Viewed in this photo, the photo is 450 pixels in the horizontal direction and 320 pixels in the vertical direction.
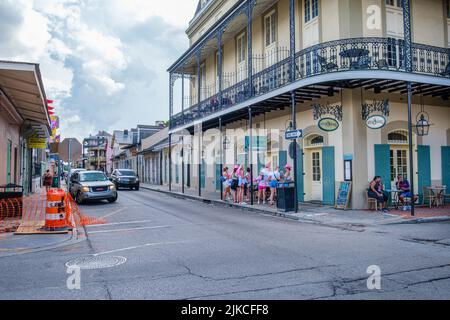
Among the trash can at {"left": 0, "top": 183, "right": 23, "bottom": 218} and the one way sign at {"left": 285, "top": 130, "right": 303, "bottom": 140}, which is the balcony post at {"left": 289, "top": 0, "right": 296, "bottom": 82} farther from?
the trash can at {"left": 0, "top": 183, "right": 23, "bottom": 218}

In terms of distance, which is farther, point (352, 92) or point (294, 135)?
point (352, 92)

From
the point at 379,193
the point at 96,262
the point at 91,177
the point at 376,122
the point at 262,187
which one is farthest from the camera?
the point at 91,177

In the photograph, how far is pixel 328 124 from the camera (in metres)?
13.9

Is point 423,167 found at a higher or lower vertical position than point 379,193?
higher

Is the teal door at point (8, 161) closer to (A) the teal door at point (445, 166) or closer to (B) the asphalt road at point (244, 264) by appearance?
(B) the asphalt road at point (244, 264)

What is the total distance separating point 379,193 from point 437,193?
3.51 meters

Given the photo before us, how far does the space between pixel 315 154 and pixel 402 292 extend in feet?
37.5

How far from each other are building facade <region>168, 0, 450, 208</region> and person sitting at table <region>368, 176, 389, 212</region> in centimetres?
47

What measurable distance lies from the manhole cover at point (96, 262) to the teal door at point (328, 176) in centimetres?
966

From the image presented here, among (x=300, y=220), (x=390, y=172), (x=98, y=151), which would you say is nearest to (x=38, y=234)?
(x=300, y=220)

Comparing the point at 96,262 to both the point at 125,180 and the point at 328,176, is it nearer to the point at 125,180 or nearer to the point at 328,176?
the point at 328,176

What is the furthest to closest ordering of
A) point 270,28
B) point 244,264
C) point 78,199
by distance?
1. point 270,28
2. point 78,199
3. point 244,264

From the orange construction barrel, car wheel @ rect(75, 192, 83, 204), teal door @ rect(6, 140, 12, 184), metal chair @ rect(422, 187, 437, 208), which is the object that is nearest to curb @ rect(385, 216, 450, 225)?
metal chair @ rect(422, 187, 437, 208)

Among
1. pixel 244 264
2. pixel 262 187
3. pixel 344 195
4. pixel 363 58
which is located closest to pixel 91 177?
pixel 262 187
